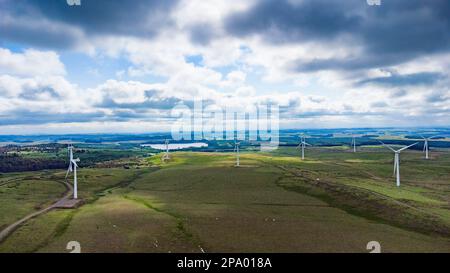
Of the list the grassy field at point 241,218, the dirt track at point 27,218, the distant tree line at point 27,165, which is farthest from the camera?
the distant tree line at point 27,165

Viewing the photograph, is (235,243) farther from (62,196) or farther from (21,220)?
(62,196)

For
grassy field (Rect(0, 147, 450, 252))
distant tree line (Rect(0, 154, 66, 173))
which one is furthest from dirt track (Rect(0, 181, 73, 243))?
distant tree line (Rect(0, 154, 66, 173))

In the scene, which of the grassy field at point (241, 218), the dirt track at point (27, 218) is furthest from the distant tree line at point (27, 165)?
the dirt track at point (27, 218)

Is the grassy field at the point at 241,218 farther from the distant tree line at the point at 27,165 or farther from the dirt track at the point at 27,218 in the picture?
the distant tree line at the point at 27,165

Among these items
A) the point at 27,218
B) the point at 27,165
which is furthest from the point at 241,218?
the point at 27,165

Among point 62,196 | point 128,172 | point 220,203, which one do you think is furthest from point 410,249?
point 128,172
